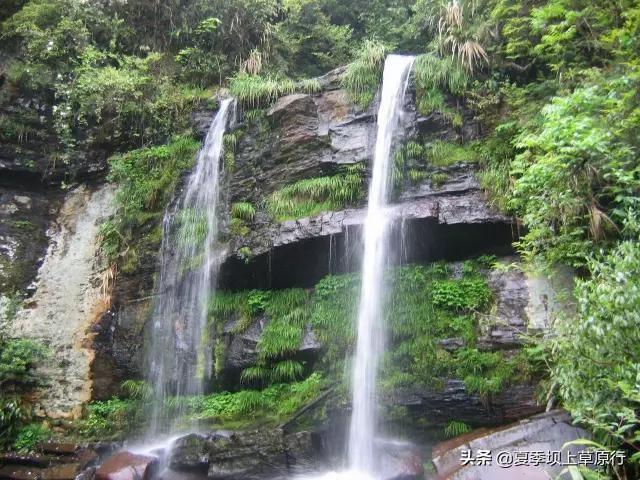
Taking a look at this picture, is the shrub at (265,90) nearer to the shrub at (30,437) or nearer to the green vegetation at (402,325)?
the green vegetation at (402,325)

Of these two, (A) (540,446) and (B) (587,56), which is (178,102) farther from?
(A) (540,446)

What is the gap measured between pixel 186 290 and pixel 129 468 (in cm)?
289

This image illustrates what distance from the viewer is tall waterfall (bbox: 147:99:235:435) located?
26.0 feet

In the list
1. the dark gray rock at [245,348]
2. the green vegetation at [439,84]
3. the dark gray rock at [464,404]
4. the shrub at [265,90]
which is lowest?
the dark gray rock at [464,404]

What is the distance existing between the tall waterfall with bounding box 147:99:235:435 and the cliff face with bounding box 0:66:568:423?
31 cm

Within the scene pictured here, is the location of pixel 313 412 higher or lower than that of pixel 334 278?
lower

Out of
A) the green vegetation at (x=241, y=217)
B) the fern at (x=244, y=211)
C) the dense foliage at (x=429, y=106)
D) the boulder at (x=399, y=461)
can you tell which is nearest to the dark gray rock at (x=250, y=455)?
the boulder at (x=399, y=461)

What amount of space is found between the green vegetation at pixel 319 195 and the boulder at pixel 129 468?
3947mm

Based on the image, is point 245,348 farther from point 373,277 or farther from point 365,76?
point 365,76

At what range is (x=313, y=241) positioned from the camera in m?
7.71

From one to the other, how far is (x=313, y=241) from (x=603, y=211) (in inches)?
154

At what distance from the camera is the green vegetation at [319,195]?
801 cm

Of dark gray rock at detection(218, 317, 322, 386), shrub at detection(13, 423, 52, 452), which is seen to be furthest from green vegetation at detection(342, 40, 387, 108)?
shrub at detection(13, 423, 52, 452)

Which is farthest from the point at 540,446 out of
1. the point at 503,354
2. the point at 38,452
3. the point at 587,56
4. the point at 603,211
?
the point at 38,452
